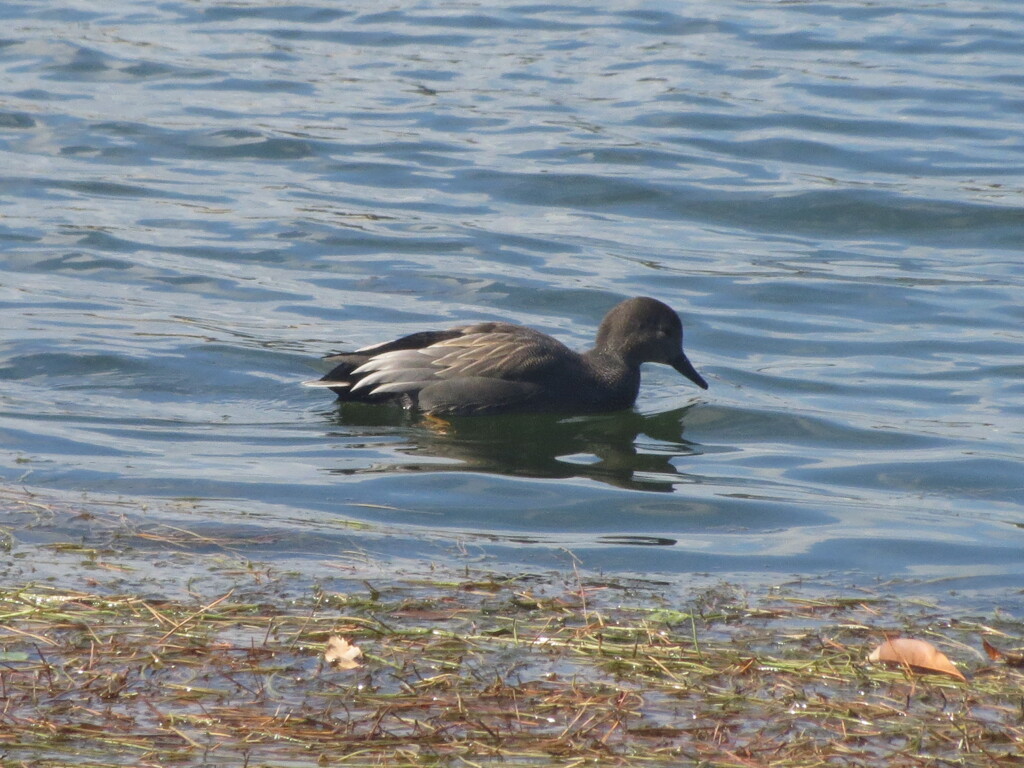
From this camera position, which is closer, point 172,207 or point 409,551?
point 409,551

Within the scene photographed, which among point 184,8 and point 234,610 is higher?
point 184,8

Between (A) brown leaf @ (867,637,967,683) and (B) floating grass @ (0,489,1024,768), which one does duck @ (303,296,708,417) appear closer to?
(B) floating grass @ (0,489,1024,768)

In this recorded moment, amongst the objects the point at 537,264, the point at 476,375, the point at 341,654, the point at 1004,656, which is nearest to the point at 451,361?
the point at 476,375

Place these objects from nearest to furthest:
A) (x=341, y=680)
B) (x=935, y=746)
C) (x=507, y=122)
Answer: (x=935, y=746), (x=341, y=680), (x=507, y=122)

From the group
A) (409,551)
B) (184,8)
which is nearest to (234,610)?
(409,551)

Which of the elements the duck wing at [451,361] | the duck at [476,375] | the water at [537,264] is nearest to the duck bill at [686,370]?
the water at [537,264]

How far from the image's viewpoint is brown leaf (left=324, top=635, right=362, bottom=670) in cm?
457

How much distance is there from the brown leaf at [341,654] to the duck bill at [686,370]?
5.25 m

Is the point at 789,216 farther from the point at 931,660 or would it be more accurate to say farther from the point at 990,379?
the point at 931,660

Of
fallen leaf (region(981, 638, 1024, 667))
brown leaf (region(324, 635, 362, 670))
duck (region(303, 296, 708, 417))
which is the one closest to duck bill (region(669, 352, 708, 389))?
duck (region(303, 296, 708, 417))

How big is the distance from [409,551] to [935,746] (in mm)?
2657

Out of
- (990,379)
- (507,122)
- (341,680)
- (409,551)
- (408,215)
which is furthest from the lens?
(507,122)

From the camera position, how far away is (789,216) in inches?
537

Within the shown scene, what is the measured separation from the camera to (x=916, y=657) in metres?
4.66
